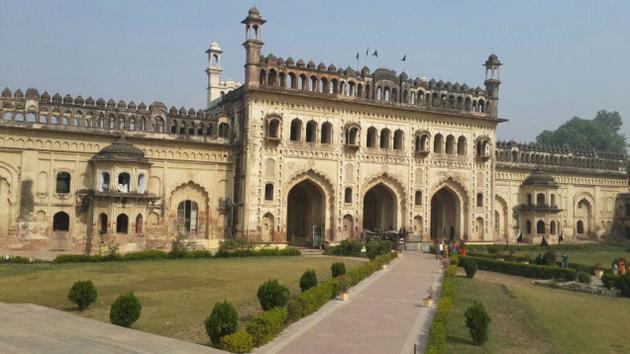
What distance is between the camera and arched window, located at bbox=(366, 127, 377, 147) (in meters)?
34.9

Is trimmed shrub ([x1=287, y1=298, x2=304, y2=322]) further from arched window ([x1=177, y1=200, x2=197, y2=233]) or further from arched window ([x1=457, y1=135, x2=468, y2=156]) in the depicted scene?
arched window ([x1=457, y1=135, x2=468, y2=156])

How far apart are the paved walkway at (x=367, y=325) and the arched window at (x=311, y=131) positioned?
15261 millimetres

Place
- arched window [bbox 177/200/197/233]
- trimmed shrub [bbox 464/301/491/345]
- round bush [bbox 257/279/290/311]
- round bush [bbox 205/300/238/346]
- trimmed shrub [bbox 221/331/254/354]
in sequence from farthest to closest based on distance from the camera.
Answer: arched window [bbox 177/200/197/233]
round bush [bbox 257/279/290/311]
trimmed shrub [bbox 464/301/491/345]
round bush [bbox 205/300/238/346]
trimmed shrub [bbox 221/331/254/354]

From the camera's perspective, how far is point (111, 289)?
16.1m

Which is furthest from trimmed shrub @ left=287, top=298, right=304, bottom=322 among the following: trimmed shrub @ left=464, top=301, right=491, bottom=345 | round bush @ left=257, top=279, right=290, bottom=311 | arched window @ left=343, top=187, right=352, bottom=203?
arched window @ left=343, top=187, right=352, bottom=203

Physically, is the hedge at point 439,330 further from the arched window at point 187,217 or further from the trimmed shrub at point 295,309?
the arched window at point 187,217

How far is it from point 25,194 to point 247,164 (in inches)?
415

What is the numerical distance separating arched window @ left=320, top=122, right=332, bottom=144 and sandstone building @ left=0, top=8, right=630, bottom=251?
0.13 metres

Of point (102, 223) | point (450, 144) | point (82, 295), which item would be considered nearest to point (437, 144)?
point (450, 144)

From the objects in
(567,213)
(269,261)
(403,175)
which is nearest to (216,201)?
(269,261)

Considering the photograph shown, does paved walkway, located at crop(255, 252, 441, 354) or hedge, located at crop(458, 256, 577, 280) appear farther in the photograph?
hedge, located at crop(458, 256, 577, 280)

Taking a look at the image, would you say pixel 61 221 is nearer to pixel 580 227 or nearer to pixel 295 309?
pixel 295 309

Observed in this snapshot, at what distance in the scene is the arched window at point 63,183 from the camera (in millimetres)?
28234

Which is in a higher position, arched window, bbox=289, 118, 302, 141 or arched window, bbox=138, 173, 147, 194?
arched window, bbox=289, 118, 302, 141
